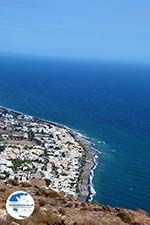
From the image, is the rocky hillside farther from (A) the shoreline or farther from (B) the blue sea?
(B) the blue sea

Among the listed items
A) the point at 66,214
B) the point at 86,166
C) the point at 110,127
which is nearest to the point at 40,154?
the point at 86,166

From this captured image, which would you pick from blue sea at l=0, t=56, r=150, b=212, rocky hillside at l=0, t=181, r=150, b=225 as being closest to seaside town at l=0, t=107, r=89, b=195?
blue sea at l=0, t=56, r=150, b=212

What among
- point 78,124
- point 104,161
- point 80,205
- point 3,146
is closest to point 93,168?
point 104,161

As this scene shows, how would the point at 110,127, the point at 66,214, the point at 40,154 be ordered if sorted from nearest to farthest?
the point at 66,214 < the point at 40,154 < the point at 110,127

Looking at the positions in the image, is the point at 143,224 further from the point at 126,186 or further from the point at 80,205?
the point at 126,186

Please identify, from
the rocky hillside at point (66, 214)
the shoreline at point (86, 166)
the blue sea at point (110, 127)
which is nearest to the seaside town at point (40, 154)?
the shoreline at point (86, 166)

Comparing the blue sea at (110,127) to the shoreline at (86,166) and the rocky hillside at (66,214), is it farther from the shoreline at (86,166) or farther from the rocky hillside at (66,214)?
the rocky hillside at (66,214)

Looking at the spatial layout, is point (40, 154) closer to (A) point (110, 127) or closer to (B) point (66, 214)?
(A) point (110, 127)
